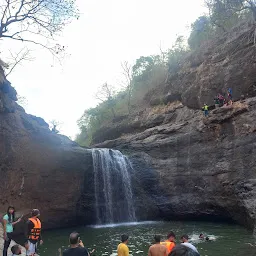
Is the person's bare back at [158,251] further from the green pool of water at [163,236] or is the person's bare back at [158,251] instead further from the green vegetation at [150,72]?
the green vegetation at [150,72]

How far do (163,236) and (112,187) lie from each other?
8.45m

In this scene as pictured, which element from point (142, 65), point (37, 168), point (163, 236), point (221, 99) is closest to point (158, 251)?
point (163, 236)

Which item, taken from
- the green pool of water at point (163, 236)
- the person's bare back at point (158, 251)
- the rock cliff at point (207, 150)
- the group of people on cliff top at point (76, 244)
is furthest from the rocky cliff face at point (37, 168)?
the person's bare back at point (158, 251)

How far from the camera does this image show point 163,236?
49.5ft

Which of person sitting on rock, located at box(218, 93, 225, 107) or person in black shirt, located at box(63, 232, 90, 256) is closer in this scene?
person in black shirt, located at box(63, 232, 90, 256)

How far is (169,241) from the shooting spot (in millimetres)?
7434

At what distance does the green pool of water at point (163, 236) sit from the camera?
11.9m

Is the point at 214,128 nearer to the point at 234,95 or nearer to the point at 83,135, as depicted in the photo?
the point at 234,95

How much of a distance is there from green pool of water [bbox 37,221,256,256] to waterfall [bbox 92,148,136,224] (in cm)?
269

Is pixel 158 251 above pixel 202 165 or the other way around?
the other way around

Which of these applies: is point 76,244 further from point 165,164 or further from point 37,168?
point 165,164

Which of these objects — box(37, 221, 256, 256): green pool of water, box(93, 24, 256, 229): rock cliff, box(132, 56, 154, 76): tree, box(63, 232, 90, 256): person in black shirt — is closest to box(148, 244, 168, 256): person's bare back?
box(63, 232, 90, 256): person in black shirt

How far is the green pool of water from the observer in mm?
11888

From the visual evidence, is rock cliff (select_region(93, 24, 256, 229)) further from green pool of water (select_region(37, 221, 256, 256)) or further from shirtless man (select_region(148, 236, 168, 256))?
shirtless man (select_region(148, 236, 168, 256))
